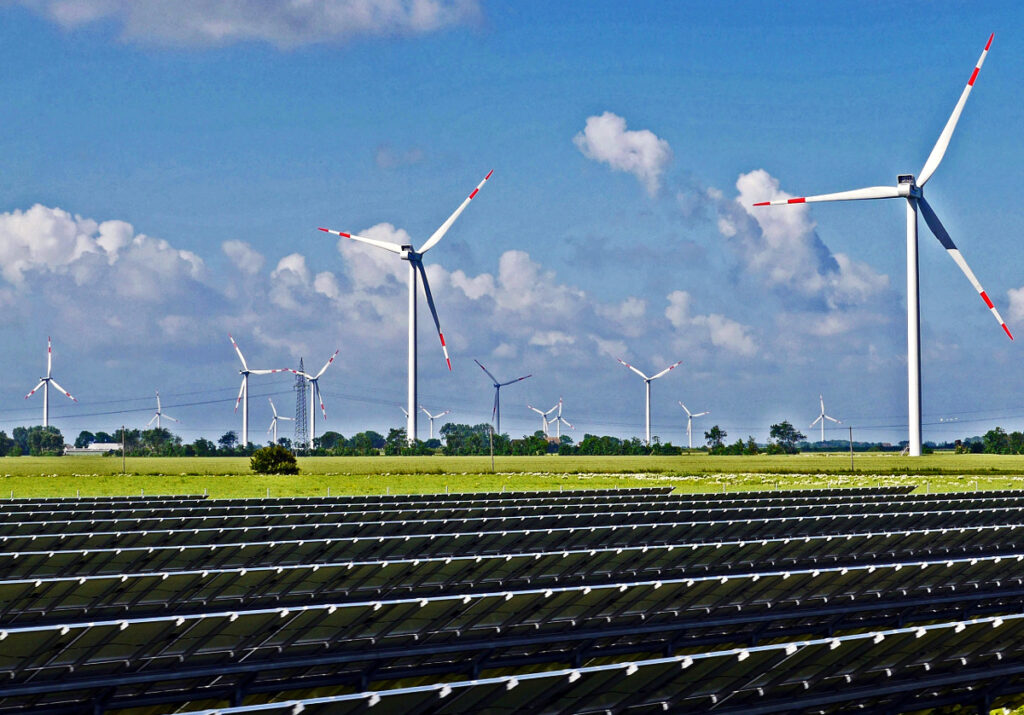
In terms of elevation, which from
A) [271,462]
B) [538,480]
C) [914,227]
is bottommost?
[538,480]

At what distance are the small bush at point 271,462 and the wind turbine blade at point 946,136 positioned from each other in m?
74.1

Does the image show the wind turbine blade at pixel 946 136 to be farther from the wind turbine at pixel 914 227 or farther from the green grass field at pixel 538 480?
the green grass field at pixel 538 480

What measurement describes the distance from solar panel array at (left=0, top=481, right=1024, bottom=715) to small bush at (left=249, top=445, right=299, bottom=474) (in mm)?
81534

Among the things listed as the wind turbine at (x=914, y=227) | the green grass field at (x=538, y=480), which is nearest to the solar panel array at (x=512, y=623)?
the green grass field at (x=538, y=480)

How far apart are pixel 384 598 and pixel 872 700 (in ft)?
40.1

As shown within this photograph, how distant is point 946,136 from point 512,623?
101064mm

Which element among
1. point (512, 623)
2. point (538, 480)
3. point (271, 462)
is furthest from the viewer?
point (271, 462)

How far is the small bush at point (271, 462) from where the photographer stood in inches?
4683

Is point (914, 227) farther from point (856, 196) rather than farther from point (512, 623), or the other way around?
point (512, 623)

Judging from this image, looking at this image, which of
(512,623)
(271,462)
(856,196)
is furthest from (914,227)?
(512,623)

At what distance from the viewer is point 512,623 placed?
23578 millimetres

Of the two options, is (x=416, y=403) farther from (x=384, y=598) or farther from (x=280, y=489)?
(x=384, y=598)

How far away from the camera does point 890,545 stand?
35.0m

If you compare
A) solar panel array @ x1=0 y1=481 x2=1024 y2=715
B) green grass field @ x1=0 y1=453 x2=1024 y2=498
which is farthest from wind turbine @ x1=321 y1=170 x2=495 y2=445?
solar panel array @ x1=0 y1=481 x2=1024 y2=715
